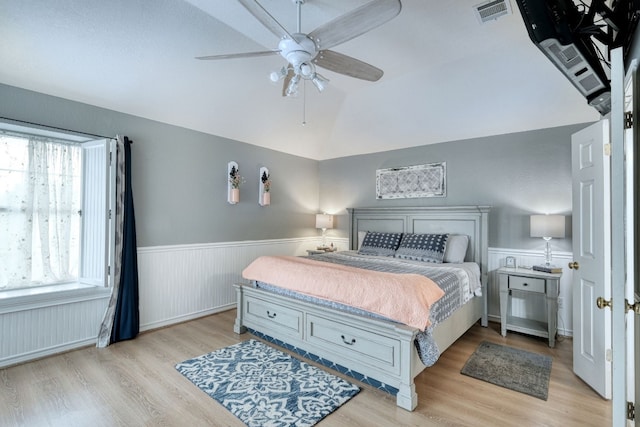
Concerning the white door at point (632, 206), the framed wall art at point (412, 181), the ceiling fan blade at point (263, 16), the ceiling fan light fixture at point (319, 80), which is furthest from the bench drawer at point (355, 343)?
the framed wall art at point (412, 181)

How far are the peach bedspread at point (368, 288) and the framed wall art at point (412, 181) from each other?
2367 millimetres

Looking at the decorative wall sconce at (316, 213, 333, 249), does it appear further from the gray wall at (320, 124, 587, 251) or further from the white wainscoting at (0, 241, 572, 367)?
the gray wall at (320, 124, 587, 251)

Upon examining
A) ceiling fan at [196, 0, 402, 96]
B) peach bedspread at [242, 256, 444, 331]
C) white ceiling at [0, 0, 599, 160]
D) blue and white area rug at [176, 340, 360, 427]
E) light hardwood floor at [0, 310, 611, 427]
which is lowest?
light hardwood floor at [0, 310, 611, 427]

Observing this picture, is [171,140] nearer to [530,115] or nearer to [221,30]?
[221,30]

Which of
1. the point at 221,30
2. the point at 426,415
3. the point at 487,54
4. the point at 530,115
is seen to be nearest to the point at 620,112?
the point at 426,415

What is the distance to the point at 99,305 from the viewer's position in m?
3.35

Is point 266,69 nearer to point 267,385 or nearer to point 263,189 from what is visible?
point 263,189

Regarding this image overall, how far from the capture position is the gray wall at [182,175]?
10.2 ft

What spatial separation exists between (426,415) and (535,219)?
2.50 m

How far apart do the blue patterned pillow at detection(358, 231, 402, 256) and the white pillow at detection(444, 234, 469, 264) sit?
67 centimetres

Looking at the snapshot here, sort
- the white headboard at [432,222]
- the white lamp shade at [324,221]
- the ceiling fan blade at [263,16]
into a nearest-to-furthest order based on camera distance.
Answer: the ceiling fan blade at [263,16] < the white headboard at [432,222] < the white lamp shade at [324,221]

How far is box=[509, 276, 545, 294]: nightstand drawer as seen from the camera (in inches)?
130

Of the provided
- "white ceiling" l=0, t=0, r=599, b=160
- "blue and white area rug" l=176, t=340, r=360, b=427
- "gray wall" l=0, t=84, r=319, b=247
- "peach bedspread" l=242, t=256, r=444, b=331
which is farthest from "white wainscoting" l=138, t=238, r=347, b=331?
"white ceiling" l=0, t=0, r=599, b=160

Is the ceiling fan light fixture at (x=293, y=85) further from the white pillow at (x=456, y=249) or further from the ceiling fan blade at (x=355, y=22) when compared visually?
the white pillow at (x=456, y=249)
